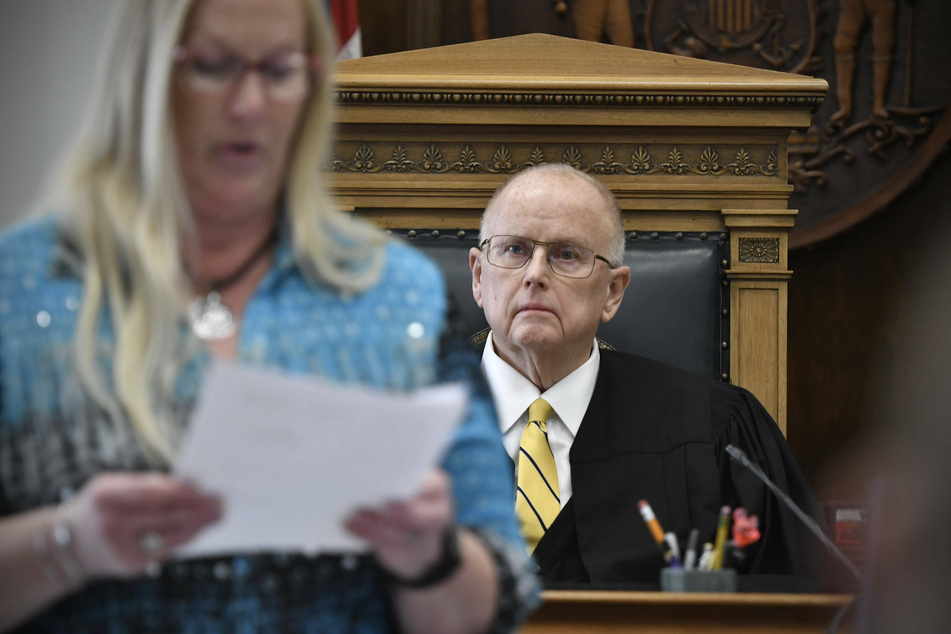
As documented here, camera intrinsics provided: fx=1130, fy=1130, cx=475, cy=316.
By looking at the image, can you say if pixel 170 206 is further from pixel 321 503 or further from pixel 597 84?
pixel 597 84

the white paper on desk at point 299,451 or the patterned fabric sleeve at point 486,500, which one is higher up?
the white paper on desk at point 299,451

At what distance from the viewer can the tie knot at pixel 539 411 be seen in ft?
9.14

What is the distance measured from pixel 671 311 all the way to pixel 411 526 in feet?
7.78

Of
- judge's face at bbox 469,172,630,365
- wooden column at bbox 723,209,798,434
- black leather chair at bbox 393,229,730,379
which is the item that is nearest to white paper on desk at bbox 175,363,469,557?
judge's face at bbox 469,172,630,365

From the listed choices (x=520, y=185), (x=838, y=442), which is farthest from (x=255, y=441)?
(x=838, y=442)

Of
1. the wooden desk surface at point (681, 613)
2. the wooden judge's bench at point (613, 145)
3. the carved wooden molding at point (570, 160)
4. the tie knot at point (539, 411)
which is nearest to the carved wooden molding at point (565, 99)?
the wooden judge's bench at point (613, 145)

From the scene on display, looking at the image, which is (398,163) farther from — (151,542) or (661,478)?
(151,542)

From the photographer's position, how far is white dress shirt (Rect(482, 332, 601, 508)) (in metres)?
2.77

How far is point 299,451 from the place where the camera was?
0.88 meters

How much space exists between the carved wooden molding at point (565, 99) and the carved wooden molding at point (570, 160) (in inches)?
5.1

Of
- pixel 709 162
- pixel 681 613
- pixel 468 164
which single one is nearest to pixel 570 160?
pixel 468 164

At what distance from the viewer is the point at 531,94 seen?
10.7 ft

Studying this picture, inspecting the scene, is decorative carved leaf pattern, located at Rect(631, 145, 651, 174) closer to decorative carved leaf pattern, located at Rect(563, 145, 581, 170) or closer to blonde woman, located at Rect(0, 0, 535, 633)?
decorative carved leaf pattern, located at Rect(563, 145, 581, 170)

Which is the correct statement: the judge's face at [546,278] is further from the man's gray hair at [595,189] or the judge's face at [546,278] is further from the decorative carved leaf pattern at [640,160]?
the decorative carved leaf pattern at [640,160]
